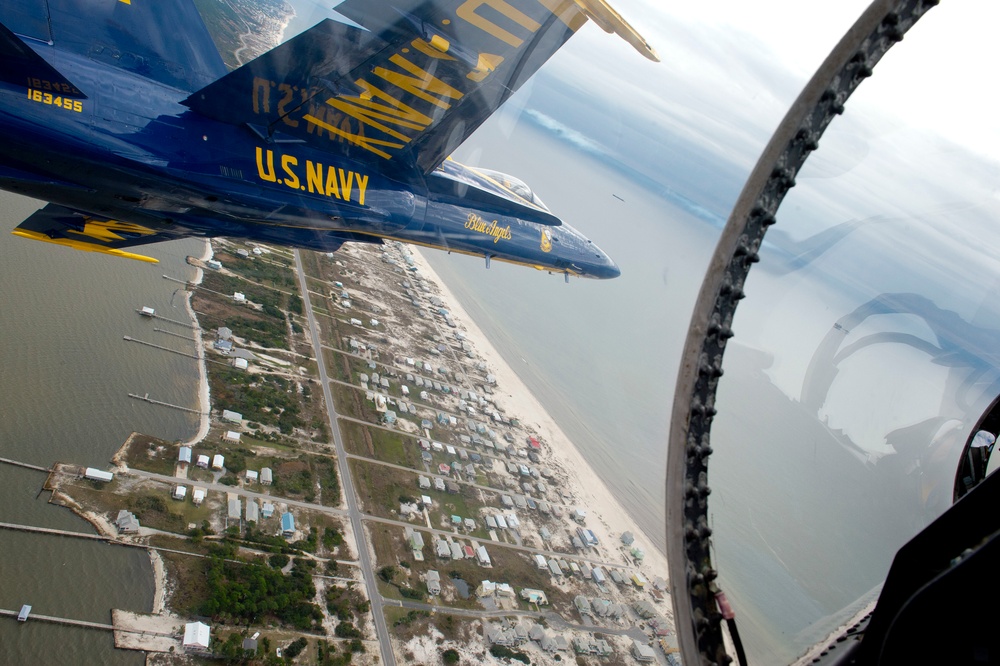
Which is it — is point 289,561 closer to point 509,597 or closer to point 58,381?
point 509,597

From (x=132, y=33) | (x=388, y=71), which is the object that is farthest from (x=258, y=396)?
(x=388, y=71)

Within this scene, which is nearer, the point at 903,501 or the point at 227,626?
the point at 903,501

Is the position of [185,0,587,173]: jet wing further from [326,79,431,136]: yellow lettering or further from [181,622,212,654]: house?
[181,622,212,654]: house

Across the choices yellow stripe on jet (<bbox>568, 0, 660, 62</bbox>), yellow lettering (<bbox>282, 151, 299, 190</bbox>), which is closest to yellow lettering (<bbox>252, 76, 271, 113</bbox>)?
yellow lettering (<bbox>282, 151, 299, 190</bbox>)

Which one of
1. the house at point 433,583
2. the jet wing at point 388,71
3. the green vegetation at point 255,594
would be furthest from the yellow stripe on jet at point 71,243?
the house at point 433,583

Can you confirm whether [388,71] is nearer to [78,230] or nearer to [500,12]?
[500,12]

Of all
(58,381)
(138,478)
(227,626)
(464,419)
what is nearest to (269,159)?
(227,626)
